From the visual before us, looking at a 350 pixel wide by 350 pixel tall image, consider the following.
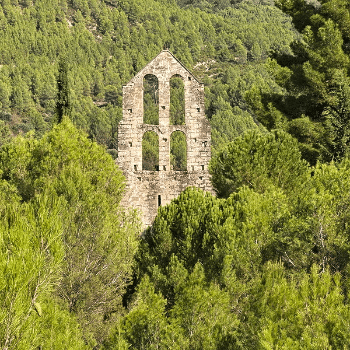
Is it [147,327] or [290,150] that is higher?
[290,150]

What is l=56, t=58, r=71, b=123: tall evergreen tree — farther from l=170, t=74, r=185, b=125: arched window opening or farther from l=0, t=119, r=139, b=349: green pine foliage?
l=170, t=74, r=185, b=125: arched window opening

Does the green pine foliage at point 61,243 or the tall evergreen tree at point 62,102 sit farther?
the tall evergreen tree at point 62,102

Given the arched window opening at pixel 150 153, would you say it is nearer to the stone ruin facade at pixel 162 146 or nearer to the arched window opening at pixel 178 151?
the arched window opening at pixel 178 151

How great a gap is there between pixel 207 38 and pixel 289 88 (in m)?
73.5

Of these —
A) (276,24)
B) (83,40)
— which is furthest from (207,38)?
(83,40)

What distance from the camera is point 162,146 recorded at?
65.9 feet

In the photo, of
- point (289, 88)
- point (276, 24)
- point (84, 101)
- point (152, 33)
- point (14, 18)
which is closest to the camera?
point (289, 88)

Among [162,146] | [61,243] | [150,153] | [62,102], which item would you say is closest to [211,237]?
[61,243]

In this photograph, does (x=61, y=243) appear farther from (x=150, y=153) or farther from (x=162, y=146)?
(x=150, y=153)

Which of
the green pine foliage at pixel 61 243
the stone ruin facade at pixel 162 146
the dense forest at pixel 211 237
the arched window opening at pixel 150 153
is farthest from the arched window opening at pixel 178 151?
the green pine foliage at pixel 61 243

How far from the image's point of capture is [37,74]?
237 ft

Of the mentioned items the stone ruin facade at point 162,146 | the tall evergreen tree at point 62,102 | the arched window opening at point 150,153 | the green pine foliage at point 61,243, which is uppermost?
the arched window opening at point 150,153

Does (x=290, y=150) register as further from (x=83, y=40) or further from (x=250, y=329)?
(x=83, y=40)

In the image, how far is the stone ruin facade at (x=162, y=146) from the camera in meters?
19.8
